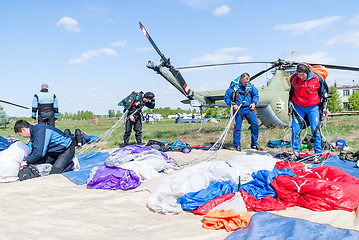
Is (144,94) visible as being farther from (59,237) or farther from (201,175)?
(59,237)

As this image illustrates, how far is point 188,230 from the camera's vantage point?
2.58m

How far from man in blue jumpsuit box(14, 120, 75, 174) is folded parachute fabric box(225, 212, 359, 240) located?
323 cm

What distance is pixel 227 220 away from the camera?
261cm

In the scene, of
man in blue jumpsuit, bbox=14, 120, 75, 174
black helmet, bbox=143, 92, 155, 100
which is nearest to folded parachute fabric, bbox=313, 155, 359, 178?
man in blue jumpsuit, bbox=14, 120, 75, 174

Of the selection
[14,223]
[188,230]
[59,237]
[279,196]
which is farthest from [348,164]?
[14,223]

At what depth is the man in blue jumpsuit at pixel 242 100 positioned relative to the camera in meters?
6.65

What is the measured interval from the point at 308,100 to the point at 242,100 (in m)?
1.68

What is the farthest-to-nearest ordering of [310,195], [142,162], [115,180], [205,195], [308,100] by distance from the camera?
[308,100] < [142,162] < [115,180] < [205,195] < [310,195]

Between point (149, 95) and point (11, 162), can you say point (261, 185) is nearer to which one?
point (11, 162)

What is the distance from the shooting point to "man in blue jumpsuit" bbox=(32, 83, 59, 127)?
7.47 meters

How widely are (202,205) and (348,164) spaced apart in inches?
125

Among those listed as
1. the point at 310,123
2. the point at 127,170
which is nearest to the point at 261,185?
the point at 127,170

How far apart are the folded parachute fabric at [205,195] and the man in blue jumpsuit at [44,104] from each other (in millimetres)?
5572

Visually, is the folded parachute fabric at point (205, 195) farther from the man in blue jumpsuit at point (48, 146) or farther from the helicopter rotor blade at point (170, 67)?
the helicopter rotor blade at point (170, 67)
